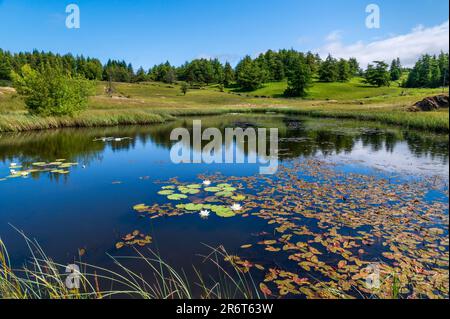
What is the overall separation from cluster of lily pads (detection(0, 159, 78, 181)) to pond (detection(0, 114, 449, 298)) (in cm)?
5

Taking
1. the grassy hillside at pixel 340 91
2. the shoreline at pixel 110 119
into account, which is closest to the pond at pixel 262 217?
the shoreline at pixel 110 119

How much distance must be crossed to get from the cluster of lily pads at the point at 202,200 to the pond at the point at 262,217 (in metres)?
0.04

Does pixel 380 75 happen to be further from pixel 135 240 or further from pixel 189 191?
pixel 135 240

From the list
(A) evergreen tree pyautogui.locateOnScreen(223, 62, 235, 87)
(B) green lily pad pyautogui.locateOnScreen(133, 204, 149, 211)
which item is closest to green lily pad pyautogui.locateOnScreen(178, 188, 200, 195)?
(B) green lily pad pyautogui.locateOnScreen(133, 204, 149, 211)

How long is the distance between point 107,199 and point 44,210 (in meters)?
1.55

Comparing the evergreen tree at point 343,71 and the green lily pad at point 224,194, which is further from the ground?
the evergreen tree at point 343,71

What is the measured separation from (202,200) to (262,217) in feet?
6.27

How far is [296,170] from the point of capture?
38.1 feet

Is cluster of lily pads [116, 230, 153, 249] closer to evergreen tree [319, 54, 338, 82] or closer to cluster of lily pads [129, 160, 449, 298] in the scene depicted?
cluster of lily pads [129, 160, 449, 298]

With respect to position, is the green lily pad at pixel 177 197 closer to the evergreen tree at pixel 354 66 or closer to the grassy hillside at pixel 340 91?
the grassy hillside at pixel 340 91

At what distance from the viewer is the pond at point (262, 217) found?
4711mm

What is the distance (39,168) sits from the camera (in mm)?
11961

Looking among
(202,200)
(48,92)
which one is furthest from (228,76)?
(202,200)
